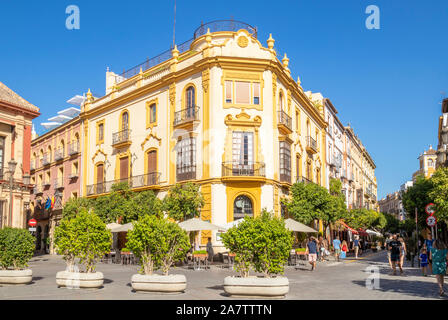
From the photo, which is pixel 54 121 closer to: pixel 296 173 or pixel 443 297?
pixel 296 173

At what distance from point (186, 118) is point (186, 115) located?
0.85 feet

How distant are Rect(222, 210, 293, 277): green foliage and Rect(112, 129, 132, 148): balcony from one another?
2105 cm

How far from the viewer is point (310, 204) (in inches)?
1102

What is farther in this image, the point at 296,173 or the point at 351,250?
the point at 351,250

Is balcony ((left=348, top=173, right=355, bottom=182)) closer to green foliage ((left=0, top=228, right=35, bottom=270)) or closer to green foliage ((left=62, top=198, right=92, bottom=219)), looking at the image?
green foliage ((left=62, top=198, right=92, bottom=219))

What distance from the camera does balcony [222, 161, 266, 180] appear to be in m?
26.0

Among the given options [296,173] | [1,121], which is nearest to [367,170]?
[296,173]

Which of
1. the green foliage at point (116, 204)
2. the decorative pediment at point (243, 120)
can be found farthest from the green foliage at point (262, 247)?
the green foliage at point (116, 204)

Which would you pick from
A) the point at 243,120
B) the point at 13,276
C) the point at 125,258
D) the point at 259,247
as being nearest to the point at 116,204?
the point at 125,258

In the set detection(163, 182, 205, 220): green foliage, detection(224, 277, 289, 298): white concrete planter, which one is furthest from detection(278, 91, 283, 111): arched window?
detection(224, 277, 289, 298): white concrete planter

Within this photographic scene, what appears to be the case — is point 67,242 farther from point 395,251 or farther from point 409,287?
point 395,251

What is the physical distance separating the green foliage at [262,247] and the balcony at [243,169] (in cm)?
1394

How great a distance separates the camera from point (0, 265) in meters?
14.1
